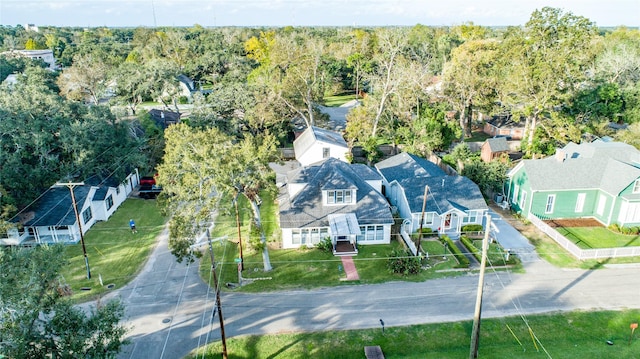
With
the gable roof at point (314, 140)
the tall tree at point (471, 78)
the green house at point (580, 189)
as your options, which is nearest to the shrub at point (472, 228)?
the green house at point (580, 189)

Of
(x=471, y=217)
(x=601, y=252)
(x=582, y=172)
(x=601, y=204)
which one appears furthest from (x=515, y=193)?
(x=601, y=252)

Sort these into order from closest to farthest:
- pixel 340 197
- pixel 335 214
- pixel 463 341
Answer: pixel 463 341, pixel 335 214, pixel 340 197

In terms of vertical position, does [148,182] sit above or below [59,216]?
below

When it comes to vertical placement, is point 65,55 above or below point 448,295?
above

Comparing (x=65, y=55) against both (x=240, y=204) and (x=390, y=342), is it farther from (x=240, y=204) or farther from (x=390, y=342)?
(x=390, y=342)

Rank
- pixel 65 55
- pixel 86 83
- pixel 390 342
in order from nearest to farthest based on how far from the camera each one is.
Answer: pixel 390 342, pixel 86 83, pixel 65 55

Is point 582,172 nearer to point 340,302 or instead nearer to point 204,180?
point 340,302

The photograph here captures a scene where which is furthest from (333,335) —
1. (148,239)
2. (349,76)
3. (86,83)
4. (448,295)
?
(349,76)
